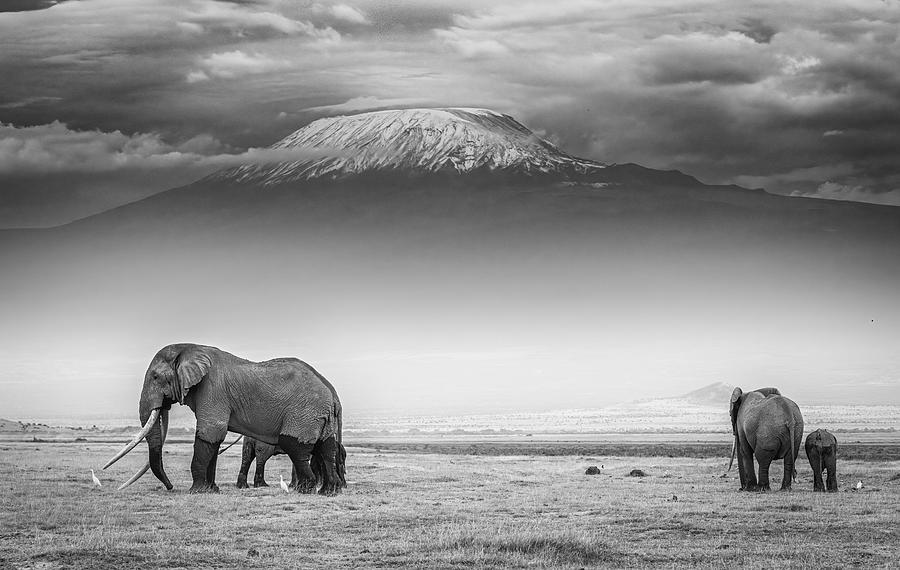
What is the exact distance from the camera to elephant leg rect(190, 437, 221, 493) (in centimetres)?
3188

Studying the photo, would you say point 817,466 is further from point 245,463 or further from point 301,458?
point 245,463

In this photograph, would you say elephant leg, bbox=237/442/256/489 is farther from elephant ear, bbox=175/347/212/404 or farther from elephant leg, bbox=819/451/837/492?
elephant leg, bbox=819/451/837/492

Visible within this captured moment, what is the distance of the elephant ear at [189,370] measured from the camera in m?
32.4

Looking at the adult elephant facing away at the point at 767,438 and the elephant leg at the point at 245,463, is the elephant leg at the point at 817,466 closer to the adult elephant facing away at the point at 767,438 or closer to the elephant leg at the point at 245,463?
the adult elephant facing away at the point at 767,438

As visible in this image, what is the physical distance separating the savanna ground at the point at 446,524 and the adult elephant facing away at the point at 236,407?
A: 1.14m

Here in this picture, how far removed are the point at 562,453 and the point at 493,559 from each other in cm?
4472

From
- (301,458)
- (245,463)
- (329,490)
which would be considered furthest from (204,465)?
(329,490)

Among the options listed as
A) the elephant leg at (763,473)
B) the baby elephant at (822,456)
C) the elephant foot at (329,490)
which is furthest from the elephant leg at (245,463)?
the baby elephant at (822,456)

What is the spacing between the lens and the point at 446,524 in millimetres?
25531

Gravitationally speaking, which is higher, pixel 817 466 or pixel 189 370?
pixel 189 370

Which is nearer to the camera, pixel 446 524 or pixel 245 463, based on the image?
pixel 446 524

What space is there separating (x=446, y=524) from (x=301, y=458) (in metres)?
8.72

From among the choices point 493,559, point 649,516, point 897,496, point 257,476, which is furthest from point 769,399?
point 493,559

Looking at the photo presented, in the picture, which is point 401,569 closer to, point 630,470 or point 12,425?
point 630,470
